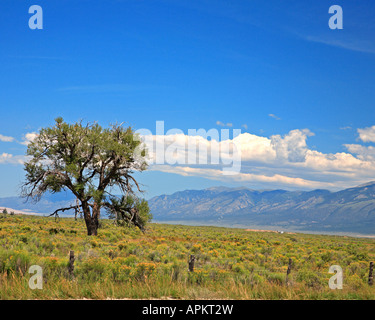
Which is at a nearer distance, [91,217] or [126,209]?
[91,217]

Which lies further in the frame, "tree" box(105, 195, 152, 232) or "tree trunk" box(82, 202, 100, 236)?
"tree" box(105, 195, 152, 232)

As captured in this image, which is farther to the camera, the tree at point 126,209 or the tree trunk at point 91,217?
the tree at point 126,209

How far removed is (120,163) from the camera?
3484 centimetres

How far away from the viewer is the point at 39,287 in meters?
11.8

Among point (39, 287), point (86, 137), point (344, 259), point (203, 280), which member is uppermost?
point (86, 137)

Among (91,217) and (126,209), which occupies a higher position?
(126,209)
